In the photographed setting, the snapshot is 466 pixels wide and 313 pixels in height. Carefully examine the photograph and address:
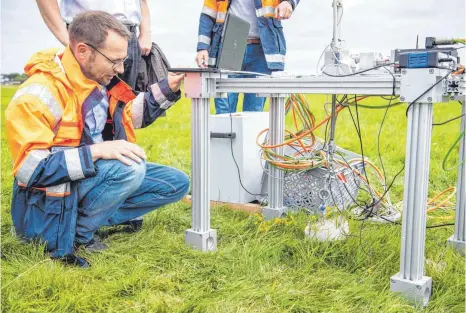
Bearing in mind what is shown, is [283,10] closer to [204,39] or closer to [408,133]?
[204,39]

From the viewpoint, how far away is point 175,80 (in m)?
2.46

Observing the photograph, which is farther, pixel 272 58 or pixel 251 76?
pixel 251 76

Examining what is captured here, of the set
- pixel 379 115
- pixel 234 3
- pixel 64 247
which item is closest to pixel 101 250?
pixel 64 247

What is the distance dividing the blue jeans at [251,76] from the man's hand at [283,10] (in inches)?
12.0

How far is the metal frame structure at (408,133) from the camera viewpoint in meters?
1.90

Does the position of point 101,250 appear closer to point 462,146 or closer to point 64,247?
point 64,247

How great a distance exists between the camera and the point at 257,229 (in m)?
2.77

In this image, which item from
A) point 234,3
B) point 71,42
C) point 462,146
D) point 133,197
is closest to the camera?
point 71,42

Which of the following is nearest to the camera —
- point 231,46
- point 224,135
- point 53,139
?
point 53,139

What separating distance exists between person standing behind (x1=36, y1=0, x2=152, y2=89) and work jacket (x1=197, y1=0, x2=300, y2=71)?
571mm

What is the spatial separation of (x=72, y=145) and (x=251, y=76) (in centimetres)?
166

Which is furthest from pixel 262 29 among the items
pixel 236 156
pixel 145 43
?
pixel 236 156

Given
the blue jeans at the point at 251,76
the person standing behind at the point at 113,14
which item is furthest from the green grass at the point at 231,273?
the blue jeans at the point at 251,76

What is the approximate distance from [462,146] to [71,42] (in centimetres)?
183
